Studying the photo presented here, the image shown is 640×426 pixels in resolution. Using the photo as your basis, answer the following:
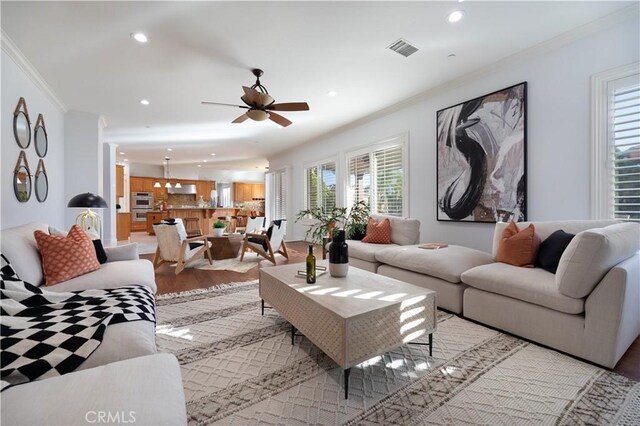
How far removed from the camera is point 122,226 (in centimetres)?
732

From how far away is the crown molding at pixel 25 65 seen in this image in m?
2.69

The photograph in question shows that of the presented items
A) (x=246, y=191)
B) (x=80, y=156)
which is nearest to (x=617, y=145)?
(x=80, y=156)

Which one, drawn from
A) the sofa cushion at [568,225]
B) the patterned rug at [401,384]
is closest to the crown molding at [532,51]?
the sofa cushion at [568,225]

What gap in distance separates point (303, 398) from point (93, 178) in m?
5.37

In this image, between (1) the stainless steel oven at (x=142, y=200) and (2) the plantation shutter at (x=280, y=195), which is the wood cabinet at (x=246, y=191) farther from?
(2) the plantation shutter at (x=280, y=195)

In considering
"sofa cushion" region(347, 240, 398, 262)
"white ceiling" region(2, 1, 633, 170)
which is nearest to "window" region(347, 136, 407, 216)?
"white ceiling" region(2, 1, 633, 170)

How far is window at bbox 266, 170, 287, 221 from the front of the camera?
344 inches

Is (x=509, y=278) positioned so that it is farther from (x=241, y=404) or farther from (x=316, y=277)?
(x=241, y=404)

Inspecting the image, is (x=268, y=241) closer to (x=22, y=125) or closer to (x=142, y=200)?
(x=22, y=125)

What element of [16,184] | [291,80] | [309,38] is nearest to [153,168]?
[16,184]

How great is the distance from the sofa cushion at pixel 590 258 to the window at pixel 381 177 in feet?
9.32

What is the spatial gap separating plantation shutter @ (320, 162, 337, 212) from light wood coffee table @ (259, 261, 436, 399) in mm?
4400

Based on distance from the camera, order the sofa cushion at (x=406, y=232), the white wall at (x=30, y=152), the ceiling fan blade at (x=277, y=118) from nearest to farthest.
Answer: the white wall at (x=30, y=152) < the ceiling fan blade at (x=277, y=118) < the sofa cushion at (x=406, y=232)

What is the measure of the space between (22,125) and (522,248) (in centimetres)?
536
